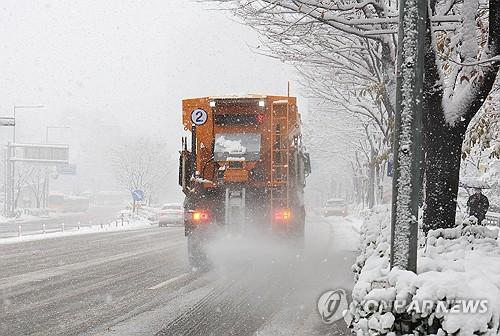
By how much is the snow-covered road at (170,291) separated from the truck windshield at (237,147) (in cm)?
188

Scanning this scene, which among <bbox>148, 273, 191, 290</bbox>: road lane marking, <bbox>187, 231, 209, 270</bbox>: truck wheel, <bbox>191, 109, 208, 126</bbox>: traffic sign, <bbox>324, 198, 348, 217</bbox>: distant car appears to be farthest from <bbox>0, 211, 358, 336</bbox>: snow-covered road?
<bbox>324, 198, 348, 217</bbox>: distant car

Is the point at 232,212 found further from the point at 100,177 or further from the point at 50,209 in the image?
the point at 100,177

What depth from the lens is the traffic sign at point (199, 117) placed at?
1319cm

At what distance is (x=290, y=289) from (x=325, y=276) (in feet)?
5.33

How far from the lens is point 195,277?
11797 millimetres

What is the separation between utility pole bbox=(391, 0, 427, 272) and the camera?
591 centimetres

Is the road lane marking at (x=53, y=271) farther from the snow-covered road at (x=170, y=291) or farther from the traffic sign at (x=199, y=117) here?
the traffic sign at (x=199, y=117)

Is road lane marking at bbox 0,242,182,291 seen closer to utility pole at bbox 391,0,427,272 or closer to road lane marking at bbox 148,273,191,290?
road lane marking at bbox 148,273,191,290

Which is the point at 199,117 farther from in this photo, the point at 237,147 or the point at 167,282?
the point at 167,282

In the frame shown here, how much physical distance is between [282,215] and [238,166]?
145cm

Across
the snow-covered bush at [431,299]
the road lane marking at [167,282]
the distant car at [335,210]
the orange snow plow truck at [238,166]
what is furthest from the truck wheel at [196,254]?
the distant car at [335,210]

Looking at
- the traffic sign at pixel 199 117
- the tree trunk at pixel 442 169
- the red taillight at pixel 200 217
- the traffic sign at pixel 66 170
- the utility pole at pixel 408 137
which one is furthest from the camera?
the traffic sign at pixel 66 170

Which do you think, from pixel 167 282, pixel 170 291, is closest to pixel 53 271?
pixel 167 282

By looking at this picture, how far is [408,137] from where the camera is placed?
5.98 m
